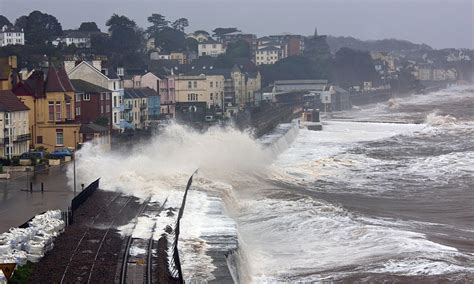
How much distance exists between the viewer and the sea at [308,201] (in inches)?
709

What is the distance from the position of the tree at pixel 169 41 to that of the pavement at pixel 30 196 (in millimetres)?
74127

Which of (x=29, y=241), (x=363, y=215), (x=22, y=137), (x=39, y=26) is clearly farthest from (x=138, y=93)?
(x=39, y=26)

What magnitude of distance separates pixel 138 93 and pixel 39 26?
38.1m

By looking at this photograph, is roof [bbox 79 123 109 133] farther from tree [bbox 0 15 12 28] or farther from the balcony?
tree [bbox 0 15 12 28]

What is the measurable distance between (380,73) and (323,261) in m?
117

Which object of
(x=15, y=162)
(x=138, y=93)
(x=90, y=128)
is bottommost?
(x=15, y=162)

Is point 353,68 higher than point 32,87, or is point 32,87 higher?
point 353,68

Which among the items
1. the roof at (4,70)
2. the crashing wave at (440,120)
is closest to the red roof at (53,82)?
the roof at (4,70)

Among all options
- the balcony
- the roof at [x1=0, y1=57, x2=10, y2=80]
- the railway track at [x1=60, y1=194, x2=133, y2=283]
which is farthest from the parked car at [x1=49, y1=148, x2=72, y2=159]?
the railway track at [x1=60, y1=194, x2=133, y2=283]

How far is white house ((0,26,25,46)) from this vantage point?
79.2m

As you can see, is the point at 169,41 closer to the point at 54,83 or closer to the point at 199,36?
the point at 199,36

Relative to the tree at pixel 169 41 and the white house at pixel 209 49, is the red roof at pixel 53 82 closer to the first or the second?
the tree at pixel 169 41

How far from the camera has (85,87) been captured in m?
39.1

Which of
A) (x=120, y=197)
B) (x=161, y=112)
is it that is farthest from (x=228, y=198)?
(x=161, y=112)
